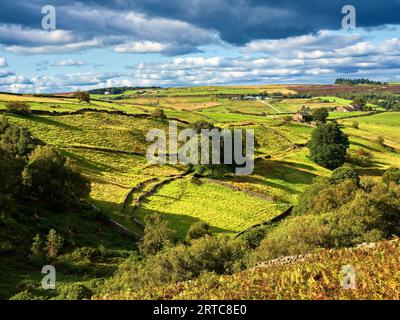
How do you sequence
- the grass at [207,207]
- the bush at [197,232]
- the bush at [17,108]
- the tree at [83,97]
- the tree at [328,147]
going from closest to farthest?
the bush at [197,232] → the grass at [207,207] → the bush at [17,108] → the tree at [328,147] → the tree at [83,97]

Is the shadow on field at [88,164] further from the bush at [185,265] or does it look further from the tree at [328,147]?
the tree at [328,147]

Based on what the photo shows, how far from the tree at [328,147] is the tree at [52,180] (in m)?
56.9

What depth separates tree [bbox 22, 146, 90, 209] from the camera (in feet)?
163

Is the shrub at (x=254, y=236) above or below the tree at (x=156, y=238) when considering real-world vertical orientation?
below

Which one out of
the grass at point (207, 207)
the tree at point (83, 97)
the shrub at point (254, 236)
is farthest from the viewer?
the tree at point (83, 97)

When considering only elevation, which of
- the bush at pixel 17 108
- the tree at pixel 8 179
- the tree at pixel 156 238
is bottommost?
the tree at pixel 156 238

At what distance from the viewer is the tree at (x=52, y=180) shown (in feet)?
163

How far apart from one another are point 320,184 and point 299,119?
325 ft

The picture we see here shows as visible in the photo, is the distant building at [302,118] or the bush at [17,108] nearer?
the bush at [17,108]

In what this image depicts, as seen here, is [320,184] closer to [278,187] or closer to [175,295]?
[278,187]

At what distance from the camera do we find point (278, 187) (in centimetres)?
7156

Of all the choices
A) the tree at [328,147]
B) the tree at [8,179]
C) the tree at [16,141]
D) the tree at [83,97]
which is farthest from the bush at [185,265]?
the tree at [83,97]

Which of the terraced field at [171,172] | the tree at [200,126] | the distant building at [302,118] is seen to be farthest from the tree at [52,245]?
the distant building at [302,118]

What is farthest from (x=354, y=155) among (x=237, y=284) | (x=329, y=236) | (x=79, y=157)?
(x=237, y=284)
